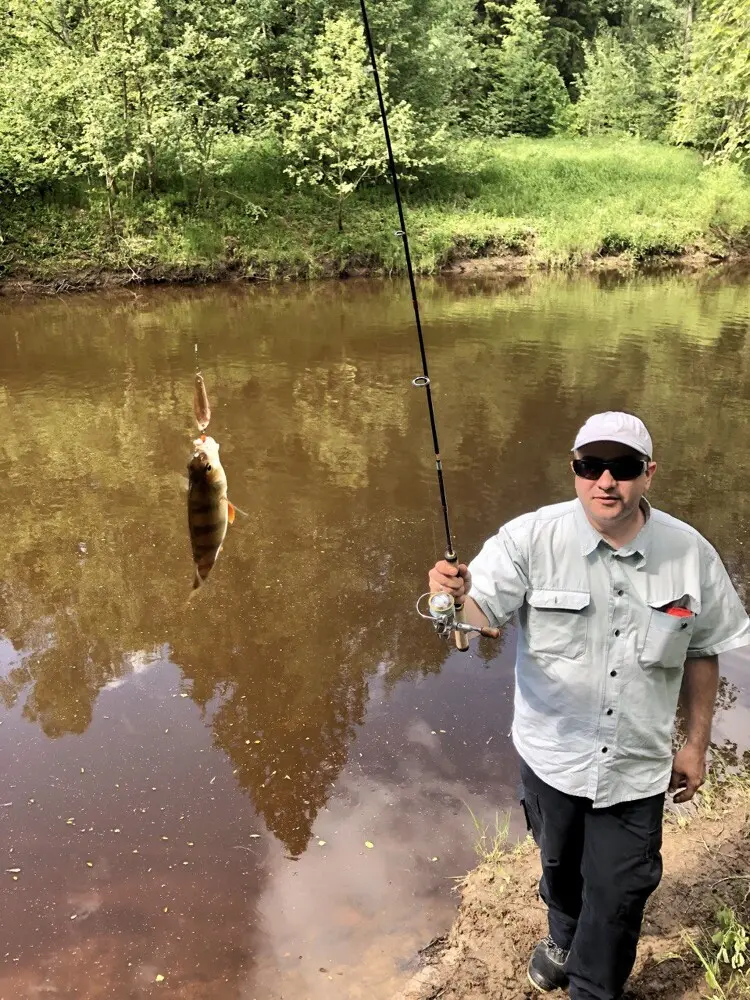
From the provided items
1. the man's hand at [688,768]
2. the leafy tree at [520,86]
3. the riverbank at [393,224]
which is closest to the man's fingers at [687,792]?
the man's hand at [688,768]

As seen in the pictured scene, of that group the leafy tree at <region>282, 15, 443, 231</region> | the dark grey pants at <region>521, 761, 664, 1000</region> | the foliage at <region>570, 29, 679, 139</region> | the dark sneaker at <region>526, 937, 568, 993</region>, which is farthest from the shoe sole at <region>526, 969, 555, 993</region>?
the foliage at <region>570, 29, 679, 139</region>

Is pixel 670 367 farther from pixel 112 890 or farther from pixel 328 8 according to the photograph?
pixel 328 8

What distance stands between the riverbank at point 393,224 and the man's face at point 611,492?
22.1 m

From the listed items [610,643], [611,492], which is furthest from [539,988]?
[611,492]

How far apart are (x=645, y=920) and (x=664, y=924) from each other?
0.24 feet

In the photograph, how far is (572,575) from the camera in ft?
8.06

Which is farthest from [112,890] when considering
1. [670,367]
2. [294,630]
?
[670,367]

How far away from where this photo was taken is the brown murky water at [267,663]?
3.73 metres

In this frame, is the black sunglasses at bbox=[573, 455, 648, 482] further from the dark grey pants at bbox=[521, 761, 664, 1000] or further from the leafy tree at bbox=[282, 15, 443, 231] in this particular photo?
the leafy tree at bbox=[282, 15, 443, 231]

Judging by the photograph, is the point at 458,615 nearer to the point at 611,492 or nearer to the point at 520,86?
the point at 611,492

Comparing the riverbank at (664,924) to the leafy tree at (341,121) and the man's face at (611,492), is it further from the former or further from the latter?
the leafy tree at (341,121)

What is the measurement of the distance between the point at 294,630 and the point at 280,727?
1.15 meters

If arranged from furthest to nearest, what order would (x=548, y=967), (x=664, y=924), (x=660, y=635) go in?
1. (x=664, y=924)
2. (x=548, y=967)
3. (x=660, y=635)

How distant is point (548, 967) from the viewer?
2971 millimetres
